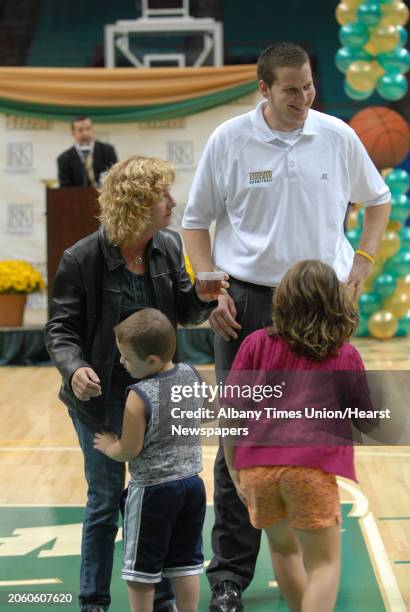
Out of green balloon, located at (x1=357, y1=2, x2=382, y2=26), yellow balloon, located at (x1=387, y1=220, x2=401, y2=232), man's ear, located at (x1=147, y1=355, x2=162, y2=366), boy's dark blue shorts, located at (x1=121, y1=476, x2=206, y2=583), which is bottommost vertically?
boy's dark blue shorts, located at (x1=121, y1=476, x2=206, y2=583)

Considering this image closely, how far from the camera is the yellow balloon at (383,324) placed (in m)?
10.9

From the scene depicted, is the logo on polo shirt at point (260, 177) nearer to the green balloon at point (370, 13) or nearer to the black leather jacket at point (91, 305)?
the black leather jacket at point (91, 305)

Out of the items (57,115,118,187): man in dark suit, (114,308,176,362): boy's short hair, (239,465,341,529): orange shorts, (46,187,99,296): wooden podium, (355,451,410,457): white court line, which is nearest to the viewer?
(239,465,341,529): orange shorts

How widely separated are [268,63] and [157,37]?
9802mm

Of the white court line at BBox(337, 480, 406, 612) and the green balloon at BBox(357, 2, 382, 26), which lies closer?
the white court line at BBox(337, 480, 406, 612)

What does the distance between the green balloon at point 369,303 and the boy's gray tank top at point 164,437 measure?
7658 millimetres

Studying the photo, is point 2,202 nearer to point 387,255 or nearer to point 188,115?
point 188,115

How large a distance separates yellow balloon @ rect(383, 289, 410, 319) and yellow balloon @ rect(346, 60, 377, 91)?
205cm

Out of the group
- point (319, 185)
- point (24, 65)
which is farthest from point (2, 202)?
point (319, 185)

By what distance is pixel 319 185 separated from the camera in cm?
376

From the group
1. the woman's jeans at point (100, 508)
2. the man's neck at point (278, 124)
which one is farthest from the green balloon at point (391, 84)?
the woman's jeans at point (100, 508)

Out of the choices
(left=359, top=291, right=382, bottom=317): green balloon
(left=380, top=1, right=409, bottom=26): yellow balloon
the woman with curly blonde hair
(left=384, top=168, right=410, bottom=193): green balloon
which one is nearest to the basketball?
(left=384, top=168, right=410, bottom=193): green balloon

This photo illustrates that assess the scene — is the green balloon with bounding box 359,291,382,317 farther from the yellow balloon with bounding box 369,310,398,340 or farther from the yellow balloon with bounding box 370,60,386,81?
the yellow balloon with bounding box 370,60,386,81

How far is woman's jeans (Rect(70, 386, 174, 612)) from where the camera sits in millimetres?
3551
